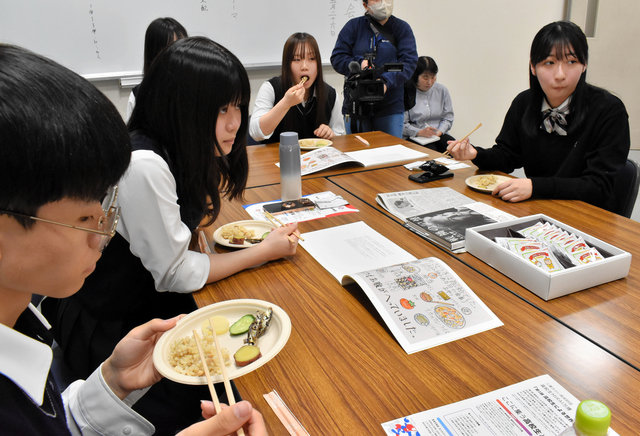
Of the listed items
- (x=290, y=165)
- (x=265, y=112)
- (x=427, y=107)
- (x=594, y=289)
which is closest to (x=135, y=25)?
(x=265, y=112)

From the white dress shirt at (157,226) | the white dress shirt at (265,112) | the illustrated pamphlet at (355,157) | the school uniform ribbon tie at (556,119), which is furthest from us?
the white dress shirt at (265,112)

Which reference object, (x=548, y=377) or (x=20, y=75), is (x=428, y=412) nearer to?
(x=548, y=377)

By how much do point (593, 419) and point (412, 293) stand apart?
0.52 meters

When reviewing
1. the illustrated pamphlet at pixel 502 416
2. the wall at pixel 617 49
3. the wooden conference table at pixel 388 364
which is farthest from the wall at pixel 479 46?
the illustrated pamphlet at pixel 502 416

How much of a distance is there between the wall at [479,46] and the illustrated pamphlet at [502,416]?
360 centimetres

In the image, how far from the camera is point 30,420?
1.71 feet

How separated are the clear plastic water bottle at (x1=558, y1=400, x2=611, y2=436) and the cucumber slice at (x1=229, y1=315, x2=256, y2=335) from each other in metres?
0.59

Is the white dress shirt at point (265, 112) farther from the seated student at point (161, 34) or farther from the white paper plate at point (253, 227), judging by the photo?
the white paper plate at point (253, 227)

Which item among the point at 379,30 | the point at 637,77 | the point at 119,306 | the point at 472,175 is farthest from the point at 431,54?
the point at 119,306

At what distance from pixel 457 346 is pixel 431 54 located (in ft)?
13.4

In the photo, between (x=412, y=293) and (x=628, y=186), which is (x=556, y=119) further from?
(x=412, y=293)

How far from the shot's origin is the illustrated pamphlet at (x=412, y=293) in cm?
85

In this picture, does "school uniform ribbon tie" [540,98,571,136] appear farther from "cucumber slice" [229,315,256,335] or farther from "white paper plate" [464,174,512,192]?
"cucumber slice" [229,315,256,335]

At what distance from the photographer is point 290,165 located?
1.52 meters
